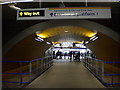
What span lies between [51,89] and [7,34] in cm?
342

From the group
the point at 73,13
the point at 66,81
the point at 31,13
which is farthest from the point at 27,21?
the point at 66,81

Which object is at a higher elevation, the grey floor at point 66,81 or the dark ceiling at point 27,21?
the dark ceiling at point 27,21

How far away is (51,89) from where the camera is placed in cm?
526

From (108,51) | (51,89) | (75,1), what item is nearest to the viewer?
(51,89)

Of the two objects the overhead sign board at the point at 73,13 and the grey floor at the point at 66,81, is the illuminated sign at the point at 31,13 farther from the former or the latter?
the grey floor at the point at 66,81

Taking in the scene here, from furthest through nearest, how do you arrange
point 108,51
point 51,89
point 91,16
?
point 108,51 < point 51,89 < point 91,16

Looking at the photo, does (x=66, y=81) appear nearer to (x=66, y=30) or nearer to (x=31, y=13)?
(x=31, y=13)

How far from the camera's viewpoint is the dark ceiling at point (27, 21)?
623 cm

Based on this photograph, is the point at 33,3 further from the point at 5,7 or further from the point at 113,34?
the point at 113,34

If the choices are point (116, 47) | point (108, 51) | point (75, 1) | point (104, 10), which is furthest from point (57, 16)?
point (108, 51)

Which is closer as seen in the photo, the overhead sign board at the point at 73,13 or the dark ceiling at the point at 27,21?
the overhead sign board at the point at 73,13

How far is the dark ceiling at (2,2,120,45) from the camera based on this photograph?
245 inches

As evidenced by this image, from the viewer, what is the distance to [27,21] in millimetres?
6652

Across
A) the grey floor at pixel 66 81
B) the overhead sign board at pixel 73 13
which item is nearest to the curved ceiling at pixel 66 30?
the grey floor at pixel 66 81
